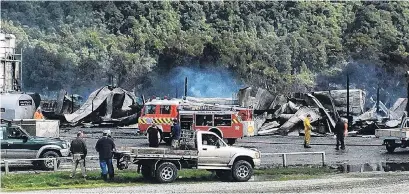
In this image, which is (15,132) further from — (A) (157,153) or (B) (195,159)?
(B) (195,159)

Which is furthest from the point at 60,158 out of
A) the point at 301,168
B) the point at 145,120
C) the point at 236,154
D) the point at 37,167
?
the point at 145,120

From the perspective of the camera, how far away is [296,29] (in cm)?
8831

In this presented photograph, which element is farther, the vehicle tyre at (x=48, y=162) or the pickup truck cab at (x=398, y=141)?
the pickup truck cab at (x=398, y=141)

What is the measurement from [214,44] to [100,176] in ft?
201

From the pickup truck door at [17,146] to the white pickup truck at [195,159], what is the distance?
3547 millimetres

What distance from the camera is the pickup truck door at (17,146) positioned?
22698 millimetres

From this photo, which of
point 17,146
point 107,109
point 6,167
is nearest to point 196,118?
point 17,146

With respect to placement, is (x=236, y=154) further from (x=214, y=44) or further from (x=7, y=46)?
(x=214, y=44)

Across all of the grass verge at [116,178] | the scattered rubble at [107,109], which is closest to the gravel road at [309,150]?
the grass verge at [116,178]

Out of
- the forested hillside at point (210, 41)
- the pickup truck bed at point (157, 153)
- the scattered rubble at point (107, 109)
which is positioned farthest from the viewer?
the forested hillside at point (210, 41)

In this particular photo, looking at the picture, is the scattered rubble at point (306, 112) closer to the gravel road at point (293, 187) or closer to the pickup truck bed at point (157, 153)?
the gravel road at point (293, 187)

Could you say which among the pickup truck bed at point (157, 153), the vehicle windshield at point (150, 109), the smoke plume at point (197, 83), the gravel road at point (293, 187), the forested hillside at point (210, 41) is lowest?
the gravel road at point (293, 187)

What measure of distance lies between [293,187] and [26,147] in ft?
28.0

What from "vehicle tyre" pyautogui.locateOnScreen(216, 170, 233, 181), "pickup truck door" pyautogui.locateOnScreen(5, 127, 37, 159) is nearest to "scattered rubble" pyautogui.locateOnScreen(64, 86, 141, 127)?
"pickup truck door" pyautogui.locateOnScreen(5, 127, 37, 159)
